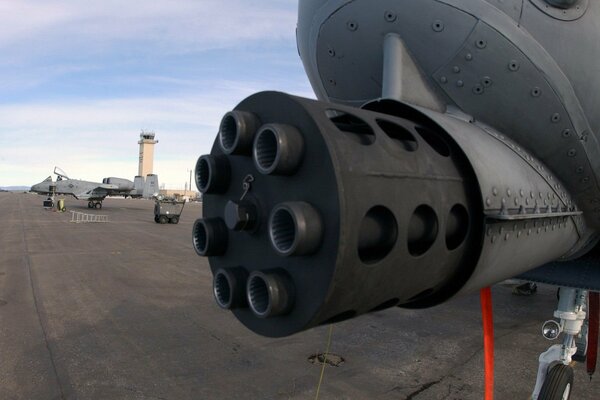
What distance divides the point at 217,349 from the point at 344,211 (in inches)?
225

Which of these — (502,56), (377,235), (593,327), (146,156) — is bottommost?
(593,327)

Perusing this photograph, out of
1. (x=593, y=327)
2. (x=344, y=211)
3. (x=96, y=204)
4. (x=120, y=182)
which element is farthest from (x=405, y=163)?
(x=96, y=204)

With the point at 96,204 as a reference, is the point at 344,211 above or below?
above

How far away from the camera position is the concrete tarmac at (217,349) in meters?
4.97

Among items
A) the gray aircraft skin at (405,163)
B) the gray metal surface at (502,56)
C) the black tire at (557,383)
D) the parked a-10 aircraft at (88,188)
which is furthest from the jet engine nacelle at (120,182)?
the gray metal surface at (502,56)

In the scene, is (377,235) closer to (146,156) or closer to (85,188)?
(85,188)

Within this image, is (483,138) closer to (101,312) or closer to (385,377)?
(385,377)

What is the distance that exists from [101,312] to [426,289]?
25.9ft

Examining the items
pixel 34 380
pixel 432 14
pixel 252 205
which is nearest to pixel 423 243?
pixel 252 205

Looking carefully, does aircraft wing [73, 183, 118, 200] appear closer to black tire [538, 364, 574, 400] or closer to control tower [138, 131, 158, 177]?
black tire [538, 364, 574, 400]

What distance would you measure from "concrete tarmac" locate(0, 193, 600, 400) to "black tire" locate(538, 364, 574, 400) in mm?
1317

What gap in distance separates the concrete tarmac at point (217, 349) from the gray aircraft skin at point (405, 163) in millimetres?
3392

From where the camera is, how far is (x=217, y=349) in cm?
623

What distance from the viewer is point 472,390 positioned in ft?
16.6
